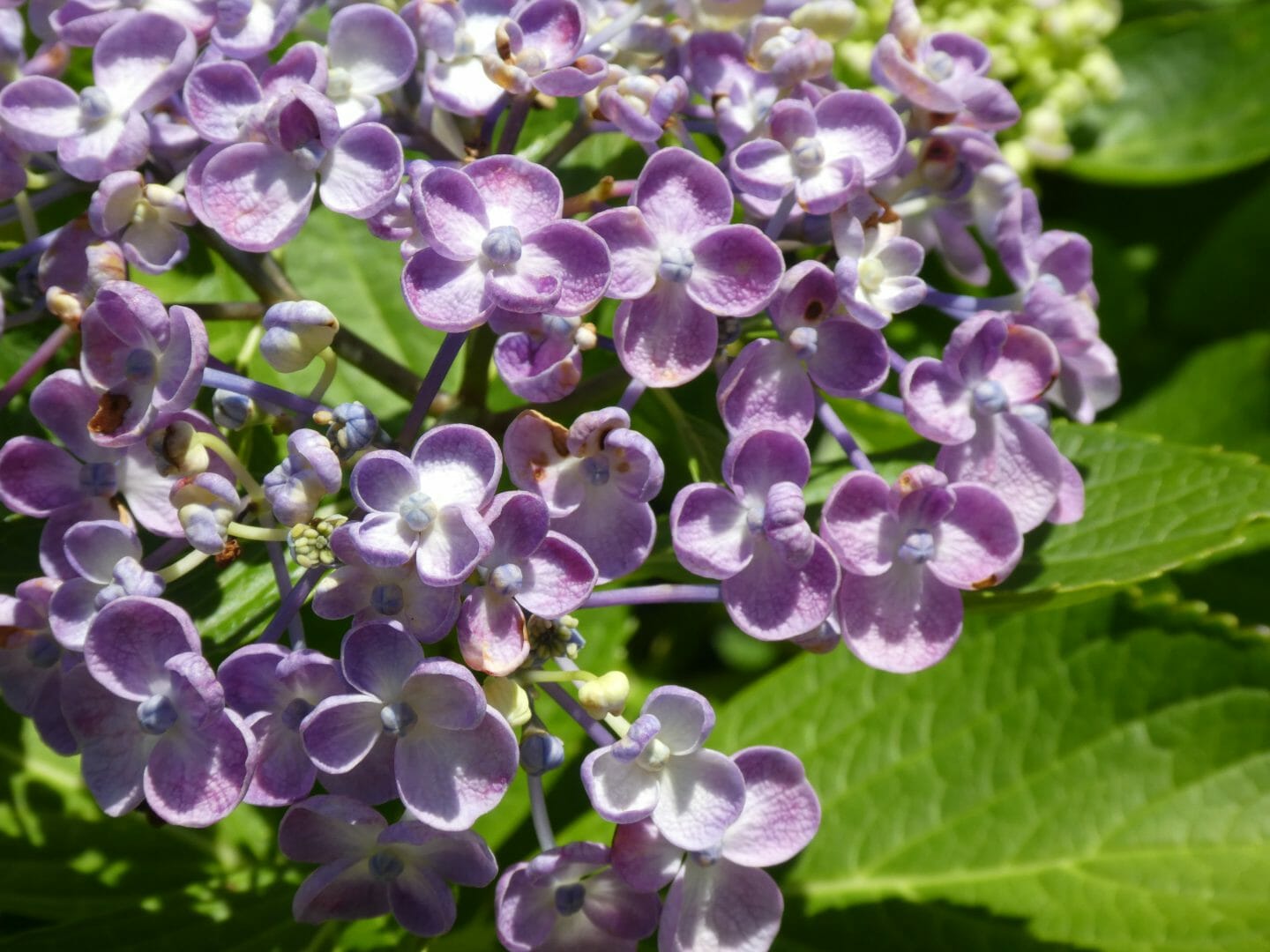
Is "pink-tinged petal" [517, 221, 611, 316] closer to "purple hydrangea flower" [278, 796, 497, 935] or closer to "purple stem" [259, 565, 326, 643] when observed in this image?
"purple stem" [259, 565, 326, 643]

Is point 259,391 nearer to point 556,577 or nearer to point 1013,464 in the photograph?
point 556,577

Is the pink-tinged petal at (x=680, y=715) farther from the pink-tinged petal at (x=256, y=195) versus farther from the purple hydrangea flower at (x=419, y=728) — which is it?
the pink-tinged petal at (x=256, y=195)

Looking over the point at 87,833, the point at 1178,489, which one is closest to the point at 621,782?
the point at 1178,489

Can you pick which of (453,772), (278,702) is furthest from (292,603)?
(453,772)

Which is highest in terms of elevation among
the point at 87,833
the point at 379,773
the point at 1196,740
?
the point at 379,773

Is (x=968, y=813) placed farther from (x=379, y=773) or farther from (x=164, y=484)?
(x=164, y=484)

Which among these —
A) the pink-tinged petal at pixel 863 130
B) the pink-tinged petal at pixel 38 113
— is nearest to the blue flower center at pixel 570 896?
the pink-tinged petal at pixel 863 130
